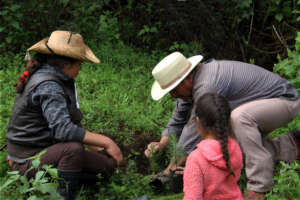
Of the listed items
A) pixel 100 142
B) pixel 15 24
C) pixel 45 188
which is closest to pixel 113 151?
pixel 100 142

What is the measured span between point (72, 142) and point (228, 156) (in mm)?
1284

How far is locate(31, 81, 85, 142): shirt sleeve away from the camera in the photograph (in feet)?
9.39

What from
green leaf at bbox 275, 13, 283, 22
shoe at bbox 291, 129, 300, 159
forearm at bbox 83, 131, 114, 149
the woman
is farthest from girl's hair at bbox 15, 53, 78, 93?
green leaf at bbox 275, 13, 283, 22

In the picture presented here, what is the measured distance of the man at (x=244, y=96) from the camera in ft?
9.89

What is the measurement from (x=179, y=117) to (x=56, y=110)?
4.08ft

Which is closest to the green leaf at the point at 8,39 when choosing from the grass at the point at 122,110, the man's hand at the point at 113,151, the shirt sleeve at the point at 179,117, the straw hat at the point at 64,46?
the grass at the point at 122,110

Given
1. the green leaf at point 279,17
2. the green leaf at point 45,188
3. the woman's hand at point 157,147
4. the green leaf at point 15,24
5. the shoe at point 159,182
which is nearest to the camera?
the green leaf at point 45,188

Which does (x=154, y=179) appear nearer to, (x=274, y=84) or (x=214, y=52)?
(x=274, y=84)

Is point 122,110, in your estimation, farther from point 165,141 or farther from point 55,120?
point 55,120

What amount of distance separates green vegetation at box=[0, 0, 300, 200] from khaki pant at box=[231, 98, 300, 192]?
2.75 ft

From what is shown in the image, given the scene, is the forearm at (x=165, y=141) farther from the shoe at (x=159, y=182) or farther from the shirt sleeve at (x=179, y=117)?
the shoe at (x=159, y=182)

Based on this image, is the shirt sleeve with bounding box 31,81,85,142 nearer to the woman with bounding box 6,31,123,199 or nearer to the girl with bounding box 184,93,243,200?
the woman with bounding box 6,31,123,199

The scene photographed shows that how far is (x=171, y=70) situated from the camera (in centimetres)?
A: 304

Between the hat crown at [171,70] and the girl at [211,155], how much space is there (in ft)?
2.45
